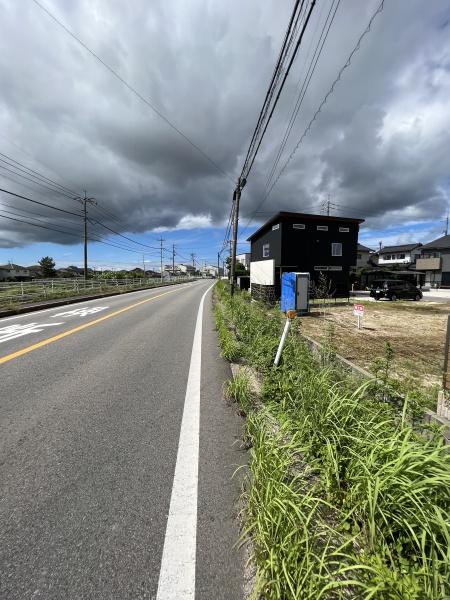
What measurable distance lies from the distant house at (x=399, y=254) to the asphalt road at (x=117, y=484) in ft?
208

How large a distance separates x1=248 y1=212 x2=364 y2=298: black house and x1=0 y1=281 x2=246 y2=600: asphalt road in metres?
18.6

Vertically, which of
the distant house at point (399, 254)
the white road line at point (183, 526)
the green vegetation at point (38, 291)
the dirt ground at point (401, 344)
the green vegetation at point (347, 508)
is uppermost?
the distant house at point (399, 254)

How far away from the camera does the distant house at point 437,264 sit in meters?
42.5

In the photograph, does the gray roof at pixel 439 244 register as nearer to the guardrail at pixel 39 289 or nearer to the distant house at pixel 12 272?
the guardrail at pixel 39 289

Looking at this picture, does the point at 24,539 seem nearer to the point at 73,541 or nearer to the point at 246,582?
the point at 73,541

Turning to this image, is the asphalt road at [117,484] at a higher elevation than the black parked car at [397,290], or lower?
lower

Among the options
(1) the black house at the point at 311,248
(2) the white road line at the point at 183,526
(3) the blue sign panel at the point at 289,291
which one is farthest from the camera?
(1) the black house at the point at 311,248

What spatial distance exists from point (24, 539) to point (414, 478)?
94.8 inches

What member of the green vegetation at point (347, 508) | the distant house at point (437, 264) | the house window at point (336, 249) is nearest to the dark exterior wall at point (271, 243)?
the house window at point (336, 249)

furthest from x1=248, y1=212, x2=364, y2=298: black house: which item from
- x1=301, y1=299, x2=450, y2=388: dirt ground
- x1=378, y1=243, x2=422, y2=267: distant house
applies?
x1=378, y1=243, x2=422, y2=267: distant house

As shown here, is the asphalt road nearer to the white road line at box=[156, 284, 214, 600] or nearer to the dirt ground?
the white road line at box=[156, 284, 214, 600]

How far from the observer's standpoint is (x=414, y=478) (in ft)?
5.61

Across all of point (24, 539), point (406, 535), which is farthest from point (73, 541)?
point (406, 535)

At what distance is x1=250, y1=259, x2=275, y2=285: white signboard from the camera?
2175 cm
